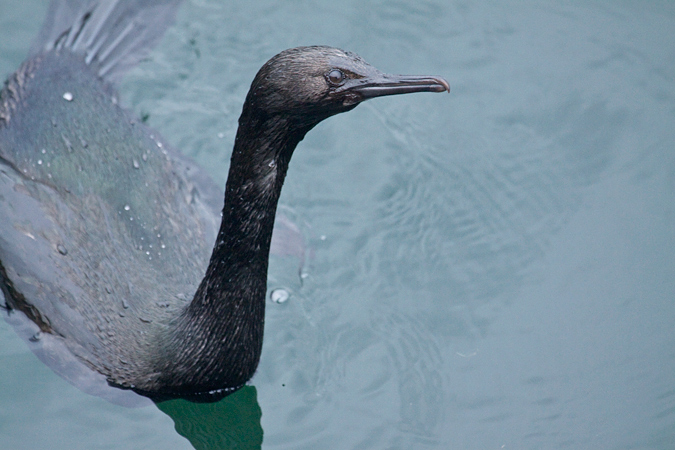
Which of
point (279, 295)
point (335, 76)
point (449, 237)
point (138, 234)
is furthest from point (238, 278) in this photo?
point (449, 237)

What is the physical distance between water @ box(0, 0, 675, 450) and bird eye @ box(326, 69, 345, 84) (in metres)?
1.63

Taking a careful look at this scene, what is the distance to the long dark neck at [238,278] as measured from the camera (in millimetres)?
3533

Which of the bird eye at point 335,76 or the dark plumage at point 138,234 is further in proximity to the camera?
the dark plumage at point 138,234

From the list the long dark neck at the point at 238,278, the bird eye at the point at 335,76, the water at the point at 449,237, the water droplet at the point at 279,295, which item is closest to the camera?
the bird eye at the point at 335,76

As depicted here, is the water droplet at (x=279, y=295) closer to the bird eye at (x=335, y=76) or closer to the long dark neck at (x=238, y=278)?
the long dark neck at (x=238, y=278)

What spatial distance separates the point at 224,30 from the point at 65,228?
2.19 meters

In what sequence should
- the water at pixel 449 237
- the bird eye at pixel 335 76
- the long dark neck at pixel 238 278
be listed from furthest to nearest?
the water at pixel 449 237, the long dark neck at pixel 238 278, the bird eye at pixel 335 76

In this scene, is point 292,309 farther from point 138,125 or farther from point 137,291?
point 138,125

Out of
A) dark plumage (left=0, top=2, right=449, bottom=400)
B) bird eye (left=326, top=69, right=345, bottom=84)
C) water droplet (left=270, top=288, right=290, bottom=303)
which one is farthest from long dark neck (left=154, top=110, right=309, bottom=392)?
water droplet (left=270, top=288, right=290, bottom=303)

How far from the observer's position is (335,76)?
3424mm

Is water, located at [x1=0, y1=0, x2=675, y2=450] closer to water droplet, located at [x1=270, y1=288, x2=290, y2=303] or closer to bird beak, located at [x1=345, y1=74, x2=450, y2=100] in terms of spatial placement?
water droplet, located at [x1=270, y1=288, x2=290, y2=303]

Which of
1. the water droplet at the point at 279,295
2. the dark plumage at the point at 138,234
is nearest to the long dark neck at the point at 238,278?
the dark plumage at the point at 138,234

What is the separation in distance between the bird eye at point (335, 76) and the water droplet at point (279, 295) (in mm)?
1649

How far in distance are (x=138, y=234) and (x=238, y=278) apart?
712 millimetres
